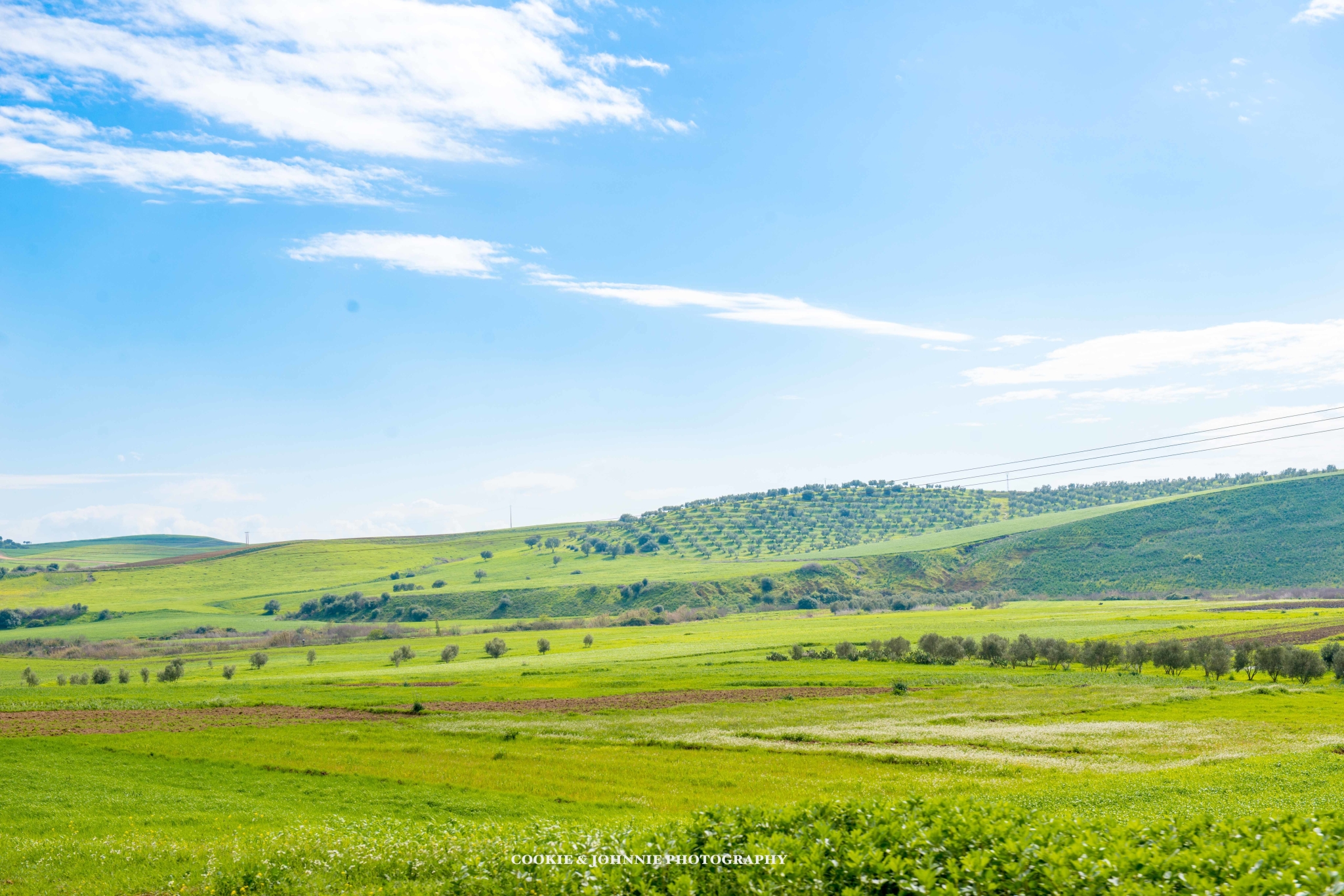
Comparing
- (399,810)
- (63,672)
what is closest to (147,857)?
(399,810)

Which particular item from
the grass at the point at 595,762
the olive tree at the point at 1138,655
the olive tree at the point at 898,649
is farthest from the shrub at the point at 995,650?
the olive tree at the point at 1138,655

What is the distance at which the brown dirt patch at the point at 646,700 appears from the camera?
2365 inches

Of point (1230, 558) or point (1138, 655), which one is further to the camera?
point (1230, 558)

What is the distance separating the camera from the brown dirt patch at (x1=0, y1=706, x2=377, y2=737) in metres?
49.1

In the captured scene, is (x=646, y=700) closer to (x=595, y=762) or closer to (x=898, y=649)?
(x=595, y=762)

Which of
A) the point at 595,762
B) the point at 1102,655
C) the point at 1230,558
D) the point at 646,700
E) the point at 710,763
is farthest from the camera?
the point at 1230,558

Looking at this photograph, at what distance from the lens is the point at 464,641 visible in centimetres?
13650

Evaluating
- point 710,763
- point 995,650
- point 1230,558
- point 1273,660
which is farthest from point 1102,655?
point 1230,558

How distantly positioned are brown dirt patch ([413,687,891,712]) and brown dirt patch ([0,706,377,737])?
8626mm

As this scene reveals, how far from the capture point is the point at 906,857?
11406 mm

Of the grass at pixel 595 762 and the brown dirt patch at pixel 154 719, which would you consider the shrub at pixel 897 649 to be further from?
the brown dirt patch at pixel 154 719

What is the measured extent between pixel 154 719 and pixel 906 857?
195 ft

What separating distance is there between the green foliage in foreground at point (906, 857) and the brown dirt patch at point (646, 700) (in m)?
46.3

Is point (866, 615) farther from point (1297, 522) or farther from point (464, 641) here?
point (1297, 522)
